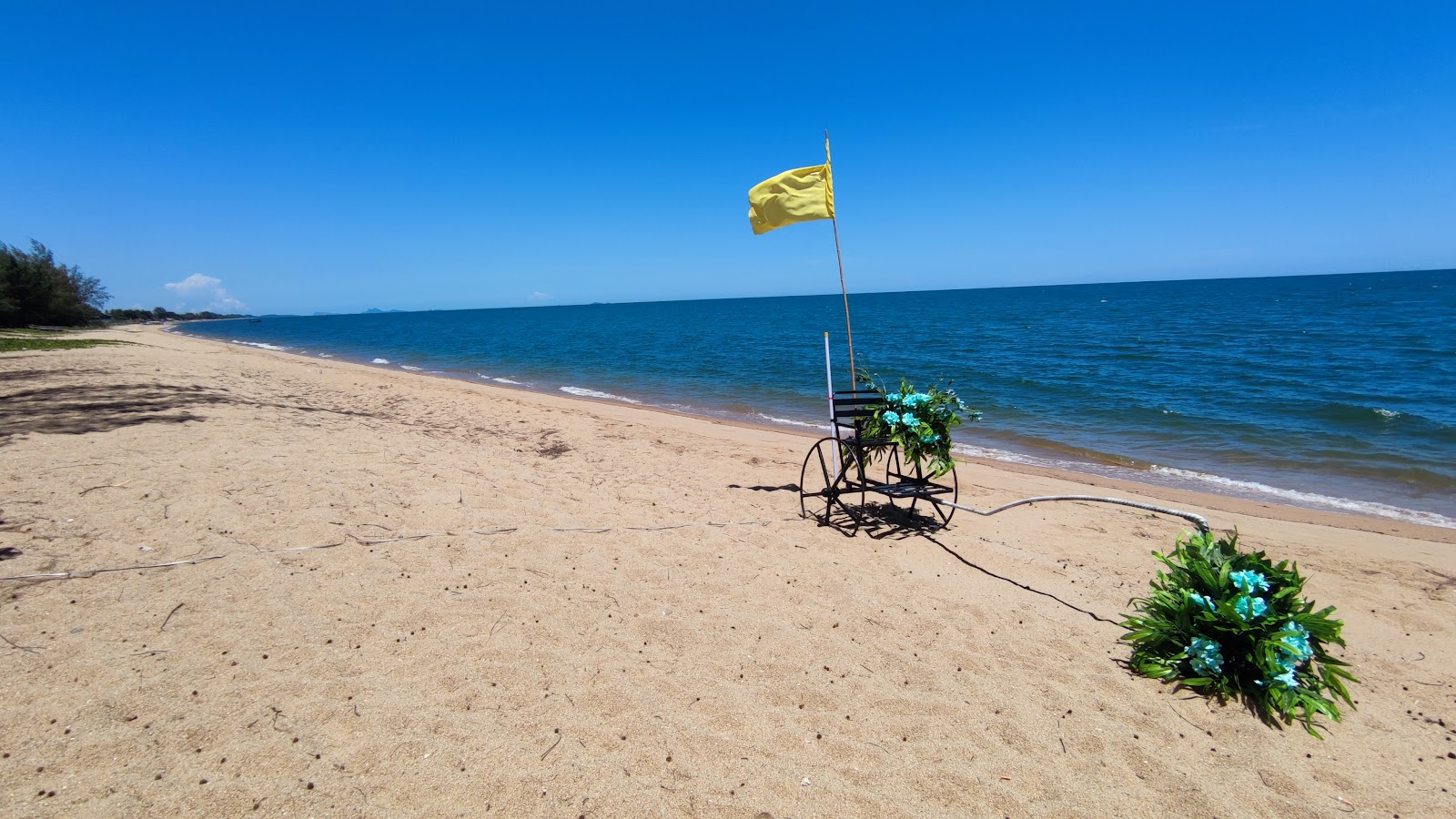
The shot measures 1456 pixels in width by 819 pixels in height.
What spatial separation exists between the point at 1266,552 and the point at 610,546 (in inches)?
271

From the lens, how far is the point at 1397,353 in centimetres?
2300

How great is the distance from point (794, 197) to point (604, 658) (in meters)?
5.25

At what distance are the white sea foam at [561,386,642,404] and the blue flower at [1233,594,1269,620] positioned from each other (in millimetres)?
16415

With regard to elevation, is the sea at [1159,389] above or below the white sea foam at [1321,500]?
above

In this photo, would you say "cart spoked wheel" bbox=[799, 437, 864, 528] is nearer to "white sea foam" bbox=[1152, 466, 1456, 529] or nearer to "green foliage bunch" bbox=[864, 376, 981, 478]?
"green foliage bunch" bbox=[864, 376, 981, 478]

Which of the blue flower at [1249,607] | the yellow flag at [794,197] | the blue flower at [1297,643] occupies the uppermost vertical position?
the yellow flag at [794,197]

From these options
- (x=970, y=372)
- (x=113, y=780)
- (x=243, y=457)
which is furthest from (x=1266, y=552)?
(x=970, y=372)

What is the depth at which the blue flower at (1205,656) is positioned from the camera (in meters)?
3.69

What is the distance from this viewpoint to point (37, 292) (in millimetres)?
32688

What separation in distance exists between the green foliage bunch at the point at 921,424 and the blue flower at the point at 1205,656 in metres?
2.51

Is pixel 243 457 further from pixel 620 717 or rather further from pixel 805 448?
pixel 805 448

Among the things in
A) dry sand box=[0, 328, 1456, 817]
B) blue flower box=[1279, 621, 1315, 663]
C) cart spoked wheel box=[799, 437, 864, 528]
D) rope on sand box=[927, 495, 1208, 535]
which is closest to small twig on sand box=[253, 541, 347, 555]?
dry sand box=[0, 328, 1456, 817]

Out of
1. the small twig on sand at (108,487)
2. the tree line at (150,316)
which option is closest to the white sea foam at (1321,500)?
the small twig on sand at (108,487)

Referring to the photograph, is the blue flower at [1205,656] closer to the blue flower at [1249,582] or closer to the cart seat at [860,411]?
the blue flower at [1249,582]
